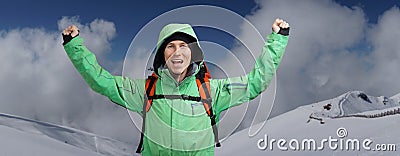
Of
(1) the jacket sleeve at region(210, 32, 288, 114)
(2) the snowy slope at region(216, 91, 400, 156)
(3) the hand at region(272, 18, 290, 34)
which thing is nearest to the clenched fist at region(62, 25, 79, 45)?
(1) the jacket sleeve at region(210, 32, 288, 114)

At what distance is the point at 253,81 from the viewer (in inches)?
131

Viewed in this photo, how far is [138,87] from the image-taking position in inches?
135

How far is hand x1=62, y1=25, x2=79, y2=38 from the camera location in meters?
3.17

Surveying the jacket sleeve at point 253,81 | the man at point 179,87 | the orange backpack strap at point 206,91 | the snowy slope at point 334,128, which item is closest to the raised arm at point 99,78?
the man at point 179,87

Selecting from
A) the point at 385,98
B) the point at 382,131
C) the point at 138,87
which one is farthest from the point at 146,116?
the point at 385,98

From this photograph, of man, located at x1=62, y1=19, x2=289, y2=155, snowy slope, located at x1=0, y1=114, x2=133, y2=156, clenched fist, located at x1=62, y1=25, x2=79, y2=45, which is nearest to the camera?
clenched fist, located at x1=62, y1=25, x2=79, y2=45

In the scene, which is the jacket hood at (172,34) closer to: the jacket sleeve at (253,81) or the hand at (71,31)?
the jacket sleeve at (253,81)

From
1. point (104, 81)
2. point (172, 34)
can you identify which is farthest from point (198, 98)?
point (104, 81)

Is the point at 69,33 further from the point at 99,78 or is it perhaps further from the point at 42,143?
the point at 42,143

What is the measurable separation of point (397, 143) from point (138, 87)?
952 centimetres

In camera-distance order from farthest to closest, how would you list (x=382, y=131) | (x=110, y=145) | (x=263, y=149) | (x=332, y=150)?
(x=110, y=145)
(x=263, y=149)
(x=382, y=131)
(x=332, y=150)

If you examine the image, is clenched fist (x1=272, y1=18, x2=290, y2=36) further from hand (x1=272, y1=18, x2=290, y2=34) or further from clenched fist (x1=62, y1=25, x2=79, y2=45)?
clenched fist (x1=62, y1=25, x2=79, y2=45)

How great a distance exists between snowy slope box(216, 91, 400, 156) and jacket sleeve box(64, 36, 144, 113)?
6378 mm

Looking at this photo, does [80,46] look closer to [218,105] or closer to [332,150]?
[218,105]
